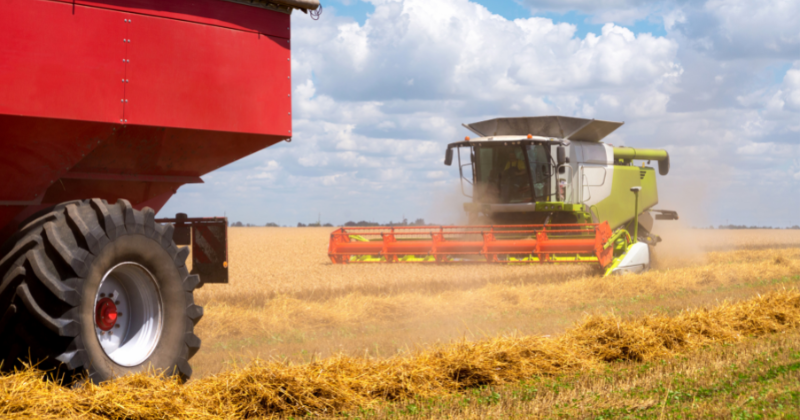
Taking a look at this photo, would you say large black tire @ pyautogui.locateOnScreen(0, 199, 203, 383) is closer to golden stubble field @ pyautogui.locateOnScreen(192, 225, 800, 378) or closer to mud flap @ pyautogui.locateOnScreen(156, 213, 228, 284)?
golden stubble field @ pyautogui.locateOnScreen(192, 225, 800, 378)

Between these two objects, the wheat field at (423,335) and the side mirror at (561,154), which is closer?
the wheat field at (423,335)

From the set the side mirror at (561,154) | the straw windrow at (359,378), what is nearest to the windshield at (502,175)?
the side mirror at (561,154)

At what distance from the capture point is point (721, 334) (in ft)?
20.5

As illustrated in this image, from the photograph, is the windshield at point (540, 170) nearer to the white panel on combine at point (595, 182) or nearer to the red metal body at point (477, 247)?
the white panel on combine at point (595, 182)

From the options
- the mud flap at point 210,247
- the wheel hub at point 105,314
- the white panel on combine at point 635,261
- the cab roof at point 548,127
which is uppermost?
the cab roof at point 548,127

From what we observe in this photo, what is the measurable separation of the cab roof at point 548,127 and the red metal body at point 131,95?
871 cm

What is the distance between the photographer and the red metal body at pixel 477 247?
11133 mm

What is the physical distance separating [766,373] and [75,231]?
4.72 m

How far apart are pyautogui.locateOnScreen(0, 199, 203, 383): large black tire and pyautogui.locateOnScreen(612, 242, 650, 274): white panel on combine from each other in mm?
9183

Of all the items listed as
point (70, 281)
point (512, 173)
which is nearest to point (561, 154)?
point (512, 173)

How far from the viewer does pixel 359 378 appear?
4363mm

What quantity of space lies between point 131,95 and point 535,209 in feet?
30.6

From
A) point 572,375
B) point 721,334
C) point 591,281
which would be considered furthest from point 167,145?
point 591,281

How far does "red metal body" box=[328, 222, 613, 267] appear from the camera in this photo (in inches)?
438
